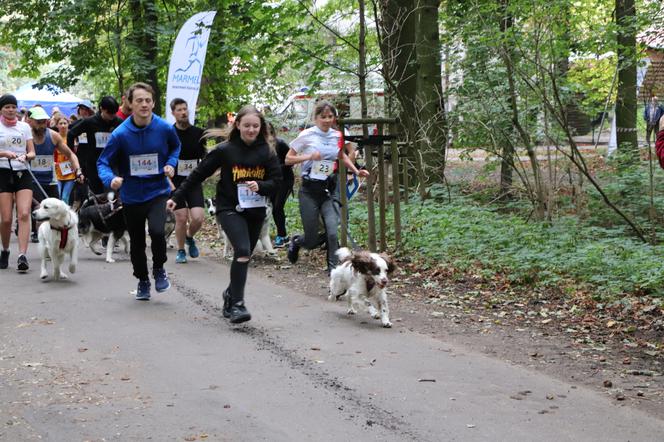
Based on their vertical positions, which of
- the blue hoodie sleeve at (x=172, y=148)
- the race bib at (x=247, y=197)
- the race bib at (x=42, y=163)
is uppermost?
the blue hoodie sleeve at (x=172, y=148)

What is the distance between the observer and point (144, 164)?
28.5 feet

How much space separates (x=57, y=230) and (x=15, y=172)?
1.30 metres

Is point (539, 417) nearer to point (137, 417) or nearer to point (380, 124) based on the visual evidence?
point (137, 417)

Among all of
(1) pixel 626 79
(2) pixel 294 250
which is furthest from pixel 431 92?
(2) pixel 294 250

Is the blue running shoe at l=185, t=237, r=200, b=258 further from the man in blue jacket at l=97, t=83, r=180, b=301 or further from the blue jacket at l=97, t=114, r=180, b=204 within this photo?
the blue jacket at l=97, t=114, r=180, b=204

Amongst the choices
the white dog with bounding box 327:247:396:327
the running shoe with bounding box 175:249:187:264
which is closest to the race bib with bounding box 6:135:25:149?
the running shoe with bounding box 175:249:187:264

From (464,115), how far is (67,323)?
1017cm

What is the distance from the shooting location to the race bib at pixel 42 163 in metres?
12.6

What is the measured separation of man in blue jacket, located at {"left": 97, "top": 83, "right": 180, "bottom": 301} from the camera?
28.2 ft

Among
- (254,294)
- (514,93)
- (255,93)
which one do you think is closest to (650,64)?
(514,93)

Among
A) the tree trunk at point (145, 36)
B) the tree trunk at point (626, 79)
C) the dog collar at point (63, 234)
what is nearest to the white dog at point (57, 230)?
the dog collar at point (63, 234)

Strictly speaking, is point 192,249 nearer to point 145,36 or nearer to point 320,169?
point 320,169

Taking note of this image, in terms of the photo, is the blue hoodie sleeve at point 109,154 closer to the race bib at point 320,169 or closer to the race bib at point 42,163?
the race bib at point 320,169

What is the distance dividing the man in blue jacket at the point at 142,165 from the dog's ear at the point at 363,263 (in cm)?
203
